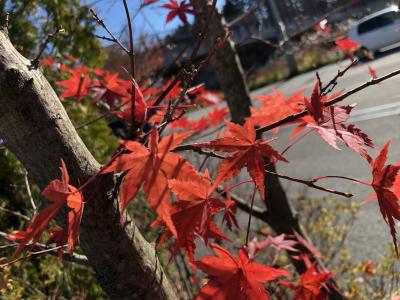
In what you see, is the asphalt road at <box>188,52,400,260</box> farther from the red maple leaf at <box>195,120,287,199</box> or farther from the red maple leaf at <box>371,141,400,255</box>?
the red maple leaf at <box>195,120,287,199</box>

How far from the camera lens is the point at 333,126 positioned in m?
0.81

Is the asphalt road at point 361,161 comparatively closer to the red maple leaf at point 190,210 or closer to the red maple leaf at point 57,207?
the red maple leaf at point 190,210

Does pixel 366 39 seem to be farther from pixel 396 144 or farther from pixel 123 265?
pixel 123 265

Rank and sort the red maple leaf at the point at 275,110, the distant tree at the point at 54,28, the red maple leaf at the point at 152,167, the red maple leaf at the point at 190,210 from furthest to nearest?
the distant tree at the point at 54,28, the red maple leaf at the point at 275,110, the red maple leaf at the point at 190,210, the red maple leaf at the point at 152,167

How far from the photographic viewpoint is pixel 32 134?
780mm

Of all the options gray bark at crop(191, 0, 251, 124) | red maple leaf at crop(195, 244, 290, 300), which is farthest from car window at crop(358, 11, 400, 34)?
red maple leaf at crop(195, 244, 290, 300)

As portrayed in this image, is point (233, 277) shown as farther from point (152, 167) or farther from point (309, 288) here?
point (309, 288)

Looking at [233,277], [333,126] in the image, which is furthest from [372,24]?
[233,277]

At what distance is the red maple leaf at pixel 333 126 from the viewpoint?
76cm

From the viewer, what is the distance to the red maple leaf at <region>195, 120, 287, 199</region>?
71cm

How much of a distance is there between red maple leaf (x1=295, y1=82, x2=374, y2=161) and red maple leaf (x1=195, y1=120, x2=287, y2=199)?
0.36 ft

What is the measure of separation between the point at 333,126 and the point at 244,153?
0.63 ft

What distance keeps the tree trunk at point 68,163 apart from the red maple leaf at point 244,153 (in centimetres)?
22

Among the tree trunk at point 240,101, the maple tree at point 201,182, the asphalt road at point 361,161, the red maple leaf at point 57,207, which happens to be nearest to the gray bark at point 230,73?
the tree trunk at point 240,101
